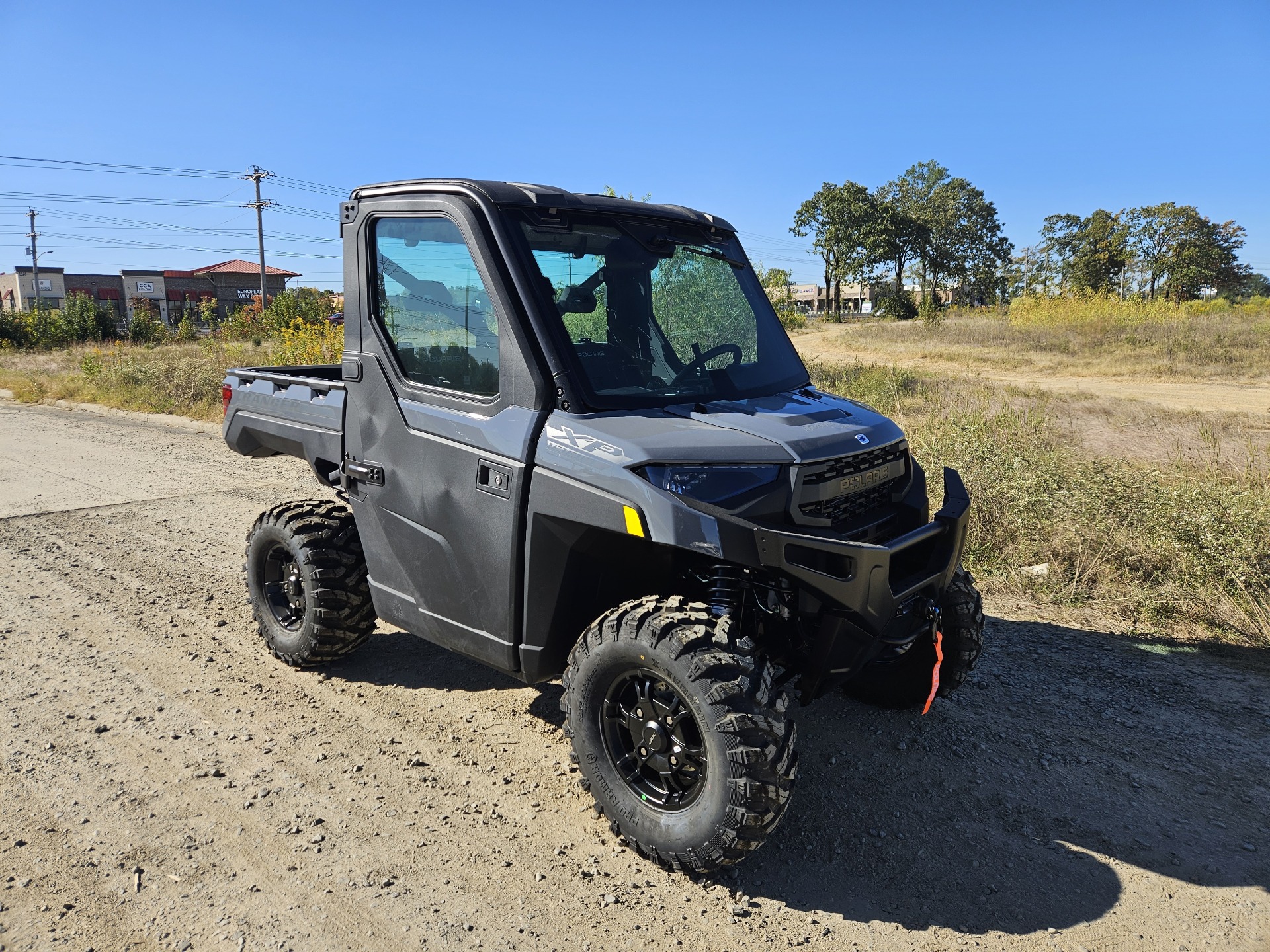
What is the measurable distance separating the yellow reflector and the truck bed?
1830mm

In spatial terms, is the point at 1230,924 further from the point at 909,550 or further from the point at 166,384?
the point at 166,384

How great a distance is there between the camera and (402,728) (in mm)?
4012

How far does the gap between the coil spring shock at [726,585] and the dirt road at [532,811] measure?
0.94 metres

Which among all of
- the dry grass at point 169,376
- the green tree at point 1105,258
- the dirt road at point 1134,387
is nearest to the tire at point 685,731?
the dry grass at point 169,376

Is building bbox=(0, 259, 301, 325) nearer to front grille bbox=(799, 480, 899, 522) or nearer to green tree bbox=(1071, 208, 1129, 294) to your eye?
green tree bbox=(1071, 208, 1129, 294)

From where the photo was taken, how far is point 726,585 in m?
3.11

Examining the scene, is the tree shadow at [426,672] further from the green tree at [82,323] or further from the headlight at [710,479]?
A: the green tree at [82,323]

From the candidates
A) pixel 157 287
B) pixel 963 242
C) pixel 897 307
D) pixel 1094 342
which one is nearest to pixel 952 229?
pixel 963 242

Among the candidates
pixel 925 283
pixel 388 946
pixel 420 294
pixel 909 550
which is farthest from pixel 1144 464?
pixel 925 283

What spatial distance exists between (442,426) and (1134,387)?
20867mm

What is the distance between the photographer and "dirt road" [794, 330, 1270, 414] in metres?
16.3

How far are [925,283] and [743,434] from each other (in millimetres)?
82730

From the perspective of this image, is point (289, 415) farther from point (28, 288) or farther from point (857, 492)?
point (28, 288)

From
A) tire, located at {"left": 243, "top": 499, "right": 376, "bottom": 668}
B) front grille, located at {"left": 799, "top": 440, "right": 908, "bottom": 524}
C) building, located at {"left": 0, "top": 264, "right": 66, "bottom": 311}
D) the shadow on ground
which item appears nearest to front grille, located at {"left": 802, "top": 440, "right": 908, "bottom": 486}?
front grille, located at {"left": 799, "top": 440, "right": 908, "bottom": 524}
